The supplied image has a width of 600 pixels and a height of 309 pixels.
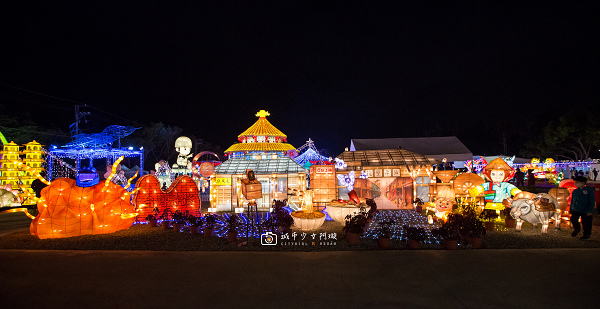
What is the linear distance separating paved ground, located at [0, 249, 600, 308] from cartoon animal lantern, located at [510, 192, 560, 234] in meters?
2.13

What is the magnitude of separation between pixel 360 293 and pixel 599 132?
110 ft

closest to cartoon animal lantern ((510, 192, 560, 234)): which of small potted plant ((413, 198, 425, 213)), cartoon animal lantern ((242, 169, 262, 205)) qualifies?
small potted plant ((413, 198, 425, 213))

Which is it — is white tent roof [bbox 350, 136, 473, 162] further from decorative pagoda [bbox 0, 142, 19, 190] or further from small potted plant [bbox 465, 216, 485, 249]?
decorative pagoda [bbox 0, 142, 19, 190]

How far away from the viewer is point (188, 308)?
4.48 meters

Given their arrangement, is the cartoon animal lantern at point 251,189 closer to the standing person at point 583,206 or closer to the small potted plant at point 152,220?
the small potted plant at point 152,220

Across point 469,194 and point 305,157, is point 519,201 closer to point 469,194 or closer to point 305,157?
point 469,194

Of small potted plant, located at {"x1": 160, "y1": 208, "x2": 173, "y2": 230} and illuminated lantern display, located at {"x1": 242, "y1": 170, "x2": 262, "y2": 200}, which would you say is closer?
illuminated lantern display, located at {"x1": 242, "y1": 170, "x2": 262, "y2": 200}

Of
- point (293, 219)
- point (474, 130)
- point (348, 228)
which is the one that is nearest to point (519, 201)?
point (348, 228)

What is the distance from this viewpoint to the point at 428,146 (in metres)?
32.1

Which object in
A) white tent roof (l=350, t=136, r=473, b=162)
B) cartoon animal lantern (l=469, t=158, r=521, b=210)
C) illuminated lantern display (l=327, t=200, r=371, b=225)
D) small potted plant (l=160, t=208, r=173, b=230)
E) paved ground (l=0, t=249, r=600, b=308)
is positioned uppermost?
white tent roof (l=350, t=136, r=473, b=162)

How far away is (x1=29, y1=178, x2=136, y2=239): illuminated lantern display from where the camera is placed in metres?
9.10

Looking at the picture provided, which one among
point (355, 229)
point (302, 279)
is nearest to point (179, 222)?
point (355, 229)

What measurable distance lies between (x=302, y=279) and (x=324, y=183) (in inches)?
347

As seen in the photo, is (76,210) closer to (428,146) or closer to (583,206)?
(583,206)
